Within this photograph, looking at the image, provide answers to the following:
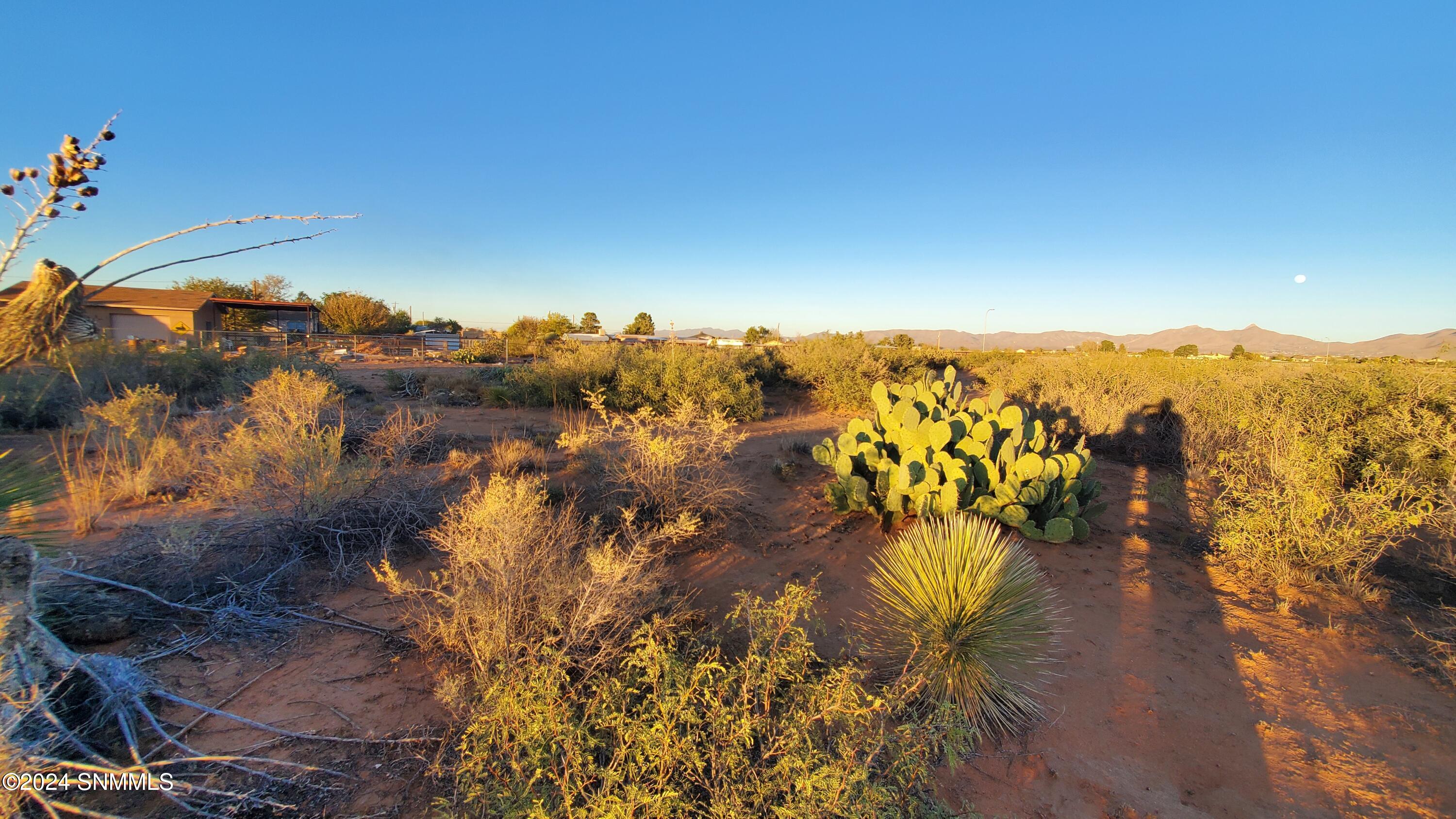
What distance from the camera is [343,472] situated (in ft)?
14.7

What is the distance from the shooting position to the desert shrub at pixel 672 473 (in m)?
4.98

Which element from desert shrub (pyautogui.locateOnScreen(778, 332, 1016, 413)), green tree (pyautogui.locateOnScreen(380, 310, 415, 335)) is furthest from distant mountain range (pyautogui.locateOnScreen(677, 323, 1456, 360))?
green tree (pyautogui.locateOnScreen(380, 310, 415, 335))

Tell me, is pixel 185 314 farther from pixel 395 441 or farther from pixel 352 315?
pixel 395 441

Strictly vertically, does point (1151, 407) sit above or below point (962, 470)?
above

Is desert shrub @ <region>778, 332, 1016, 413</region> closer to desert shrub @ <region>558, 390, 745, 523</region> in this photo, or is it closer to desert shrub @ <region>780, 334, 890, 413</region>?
desert shrub @ <region>780, 334, 890, 413</region>

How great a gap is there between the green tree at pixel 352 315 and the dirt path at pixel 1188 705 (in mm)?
36587

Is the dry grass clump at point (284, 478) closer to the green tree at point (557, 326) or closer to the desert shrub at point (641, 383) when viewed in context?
the desert shrub at point (641, 383)

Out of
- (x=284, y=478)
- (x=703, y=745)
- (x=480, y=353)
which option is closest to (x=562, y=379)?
(x=284, y=478)

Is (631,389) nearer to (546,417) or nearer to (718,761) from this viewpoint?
(546,417)

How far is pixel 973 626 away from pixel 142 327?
115 feet

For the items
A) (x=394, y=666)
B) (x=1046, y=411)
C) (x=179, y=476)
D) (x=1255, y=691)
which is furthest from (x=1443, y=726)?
(x=179, y=476)

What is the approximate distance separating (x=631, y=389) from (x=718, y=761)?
9.94 metres

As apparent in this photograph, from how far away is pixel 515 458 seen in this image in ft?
20.2

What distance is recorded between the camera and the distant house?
75.8 feet
